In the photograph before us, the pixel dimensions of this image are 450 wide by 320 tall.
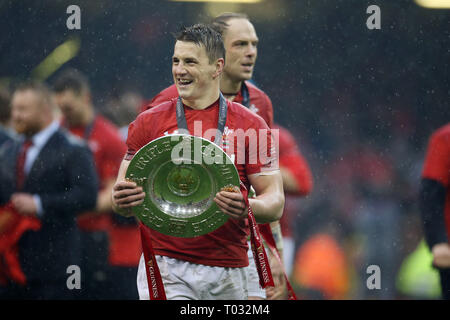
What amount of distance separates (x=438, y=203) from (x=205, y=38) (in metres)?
1.95

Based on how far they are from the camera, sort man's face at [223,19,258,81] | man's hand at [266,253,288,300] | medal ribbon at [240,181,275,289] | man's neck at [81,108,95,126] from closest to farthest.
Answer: medal ribbon at [240,181,275,289], man's face at [223,19,258,81], man's hand at [266,253,288,300], man's neck at [81,108,95,126]

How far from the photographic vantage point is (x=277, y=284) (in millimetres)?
4914

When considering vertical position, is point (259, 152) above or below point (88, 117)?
below

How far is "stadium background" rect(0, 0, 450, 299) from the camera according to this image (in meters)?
5.91

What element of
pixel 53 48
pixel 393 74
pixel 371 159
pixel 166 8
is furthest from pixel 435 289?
pixel 53 48

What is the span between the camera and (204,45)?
12.4 feet

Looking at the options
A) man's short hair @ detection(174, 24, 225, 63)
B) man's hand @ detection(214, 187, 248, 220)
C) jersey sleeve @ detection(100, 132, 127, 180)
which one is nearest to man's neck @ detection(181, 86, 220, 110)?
man's short hair @ detection(174, 24, 225, 63)

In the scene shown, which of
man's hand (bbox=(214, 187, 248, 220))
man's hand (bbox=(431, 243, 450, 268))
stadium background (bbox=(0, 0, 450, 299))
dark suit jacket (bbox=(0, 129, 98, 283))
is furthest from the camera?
stadium background (bbox=(0, 0, 450, 299))

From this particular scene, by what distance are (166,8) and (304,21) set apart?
1.04 metres

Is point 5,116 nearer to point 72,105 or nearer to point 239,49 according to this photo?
point 72,105
